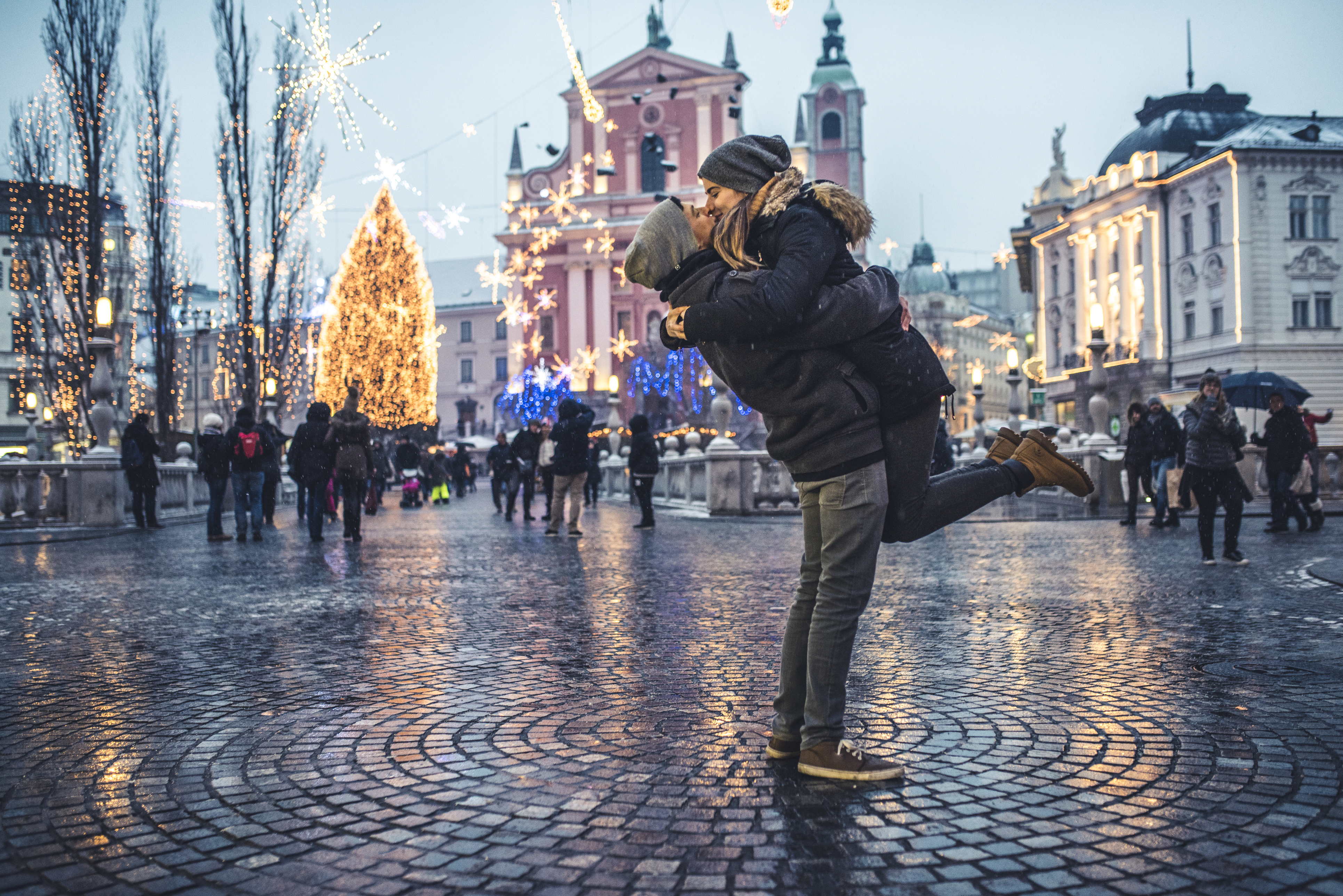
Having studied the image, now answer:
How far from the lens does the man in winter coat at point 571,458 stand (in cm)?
1469

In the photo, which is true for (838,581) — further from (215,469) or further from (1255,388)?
(1255,388)

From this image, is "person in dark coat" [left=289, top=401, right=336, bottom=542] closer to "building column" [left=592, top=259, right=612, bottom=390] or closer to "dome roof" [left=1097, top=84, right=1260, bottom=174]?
"building column" [left=592, top=259, right=612, bottom=390]

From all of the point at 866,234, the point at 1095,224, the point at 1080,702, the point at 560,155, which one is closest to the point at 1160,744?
the point at 1080,702

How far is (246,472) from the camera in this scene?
1555 centimetres

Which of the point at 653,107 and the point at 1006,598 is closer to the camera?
the point at 1006,598

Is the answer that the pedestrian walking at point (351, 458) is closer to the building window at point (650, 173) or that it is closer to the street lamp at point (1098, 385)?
the street lamp at point (1098, 385)

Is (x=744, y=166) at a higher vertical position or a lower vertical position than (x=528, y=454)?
higher

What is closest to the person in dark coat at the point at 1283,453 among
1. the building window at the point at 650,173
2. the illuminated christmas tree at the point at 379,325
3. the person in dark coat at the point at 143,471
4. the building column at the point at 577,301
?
the person in dark coat at the point at 143,471

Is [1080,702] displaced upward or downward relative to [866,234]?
downward

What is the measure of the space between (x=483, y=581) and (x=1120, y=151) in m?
57.1

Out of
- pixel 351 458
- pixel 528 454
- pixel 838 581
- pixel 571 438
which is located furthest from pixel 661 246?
pixel 528 454

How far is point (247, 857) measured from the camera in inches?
111

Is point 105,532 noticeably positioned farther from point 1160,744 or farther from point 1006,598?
point 1160,744

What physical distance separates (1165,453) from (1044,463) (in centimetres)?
1328
